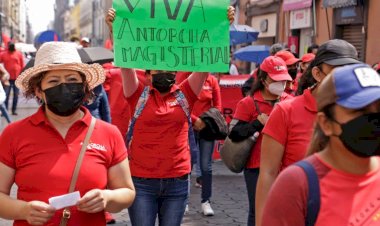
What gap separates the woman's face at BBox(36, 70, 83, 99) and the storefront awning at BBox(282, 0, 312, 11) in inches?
645

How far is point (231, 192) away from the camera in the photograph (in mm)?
8938

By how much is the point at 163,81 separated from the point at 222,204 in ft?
12.0

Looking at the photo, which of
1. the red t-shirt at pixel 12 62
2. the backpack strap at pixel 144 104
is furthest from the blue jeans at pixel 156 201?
the red t-shirt at pixel 12 62

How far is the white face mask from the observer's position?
5.19m

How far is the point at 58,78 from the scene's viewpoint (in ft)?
11.2

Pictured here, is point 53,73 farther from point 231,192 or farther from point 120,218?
point 231,192

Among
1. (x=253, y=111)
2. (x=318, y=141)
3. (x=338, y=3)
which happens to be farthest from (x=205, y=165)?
(x=338, y=3)

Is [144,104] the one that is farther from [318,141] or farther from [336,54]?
[318,141]

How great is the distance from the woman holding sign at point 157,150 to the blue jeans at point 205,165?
2.83 m

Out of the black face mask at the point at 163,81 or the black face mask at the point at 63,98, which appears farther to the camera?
the black face mask at the point at 163,81

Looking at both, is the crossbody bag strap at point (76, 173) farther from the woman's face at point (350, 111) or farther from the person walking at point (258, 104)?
the person walking at point (258, 104)

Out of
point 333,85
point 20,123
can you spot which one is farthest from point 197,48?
point 333,85

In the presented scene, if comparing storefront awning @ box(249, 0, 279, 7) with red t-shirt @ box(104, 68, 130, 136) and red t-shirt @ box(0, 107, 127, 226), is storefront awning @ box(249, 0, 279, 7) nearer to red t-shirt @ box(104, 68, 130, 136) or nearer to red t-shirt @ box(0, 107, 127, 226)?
red t-shirt @ box(104, 68, 130, 136)

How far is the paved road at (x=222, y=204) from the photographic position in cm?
725
